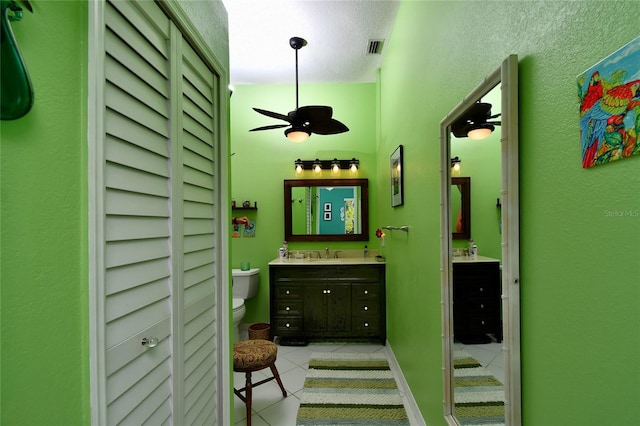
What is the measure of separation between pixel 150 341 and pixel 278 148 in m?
3.03

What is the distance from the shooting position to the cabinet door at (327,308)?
3.13m

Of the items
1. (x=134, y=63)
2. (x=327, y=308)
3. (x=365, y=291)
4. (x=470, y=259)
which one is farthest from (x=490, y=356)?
(x=327, y=308)

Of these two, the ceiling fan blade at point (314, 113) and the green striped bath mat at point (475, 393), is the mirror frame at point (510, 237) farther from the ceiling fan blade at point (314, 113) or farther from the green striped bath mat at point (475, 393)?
the ceiling fan blade at point (314, 113)

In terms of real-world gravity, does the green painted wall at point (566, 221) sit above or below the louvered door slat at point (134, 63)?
below

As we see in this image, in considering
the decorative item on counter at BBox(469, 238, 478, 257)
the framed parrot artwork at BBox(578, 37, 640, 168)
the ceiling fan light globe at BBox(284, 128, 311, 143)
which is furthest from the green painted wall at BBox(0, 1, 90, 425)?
the ceiling fan light globe at BBox(284, 128, 311, 143)

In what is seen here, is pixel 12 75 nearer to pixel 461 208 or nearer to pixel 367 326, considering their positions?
pixel 461 208

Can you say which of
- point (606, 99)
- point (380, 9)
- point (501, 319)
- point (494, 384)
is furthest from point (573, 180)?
point (380, 9)

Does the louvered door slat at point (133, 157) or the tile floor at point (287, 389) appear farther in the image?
the tile floor at point (287, 389)

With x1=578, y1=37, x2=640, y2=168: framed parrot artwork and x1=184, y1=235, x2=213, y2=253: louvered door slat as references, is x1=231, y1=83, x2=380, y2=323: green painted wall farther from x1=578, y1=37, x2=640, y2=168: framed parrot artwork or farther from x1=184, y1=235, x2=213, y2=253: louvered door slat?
x1=578, y1=37, x2=640, y2=168: framed parrot artwork

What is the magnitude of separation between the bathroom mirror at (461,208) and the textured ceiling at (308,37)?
70.6 inches

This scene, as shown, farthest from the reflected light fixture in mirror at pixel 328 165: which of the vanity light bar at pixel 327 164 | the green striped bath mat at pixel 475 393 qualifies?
the green striped bath mat at pixel 475 393

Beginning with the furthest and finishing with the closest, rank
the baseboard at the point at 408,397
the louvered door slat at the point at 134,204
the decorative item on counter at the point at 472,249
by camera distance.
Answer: the baseboard at the point at 408,397 → the decorative item on counter at the point at 472,249 → the louvered door slat at the point at 134,204

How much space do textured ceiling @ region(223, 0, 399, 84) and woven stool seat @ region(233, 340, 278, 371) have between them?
257 cm

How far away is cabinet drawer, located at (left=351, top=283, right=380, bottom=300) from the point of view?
3133 mm
